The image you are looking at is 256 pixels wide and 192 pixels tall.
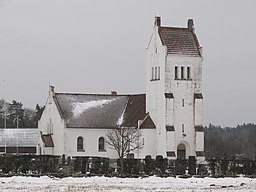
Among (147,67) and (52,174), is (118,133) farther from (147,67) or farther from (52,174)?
(52,174)

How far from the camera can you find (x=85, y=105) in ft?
310

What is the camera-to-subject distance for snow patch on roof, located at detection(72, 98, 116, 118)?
92.3 meters

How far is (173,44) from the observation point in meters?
87.4

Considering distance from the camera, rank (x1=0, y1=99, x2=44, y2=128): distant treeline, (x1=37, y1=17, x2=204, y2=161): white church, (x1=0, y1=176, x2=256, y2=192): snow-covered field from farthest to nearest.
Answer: (x1=0, y1=99, x2=44, y2=128): distant treeline, (x1=37, y1=17, x2=204, y2=161): white church, (x1=0, y1=176, x2=256, y2=192): snow-covered field

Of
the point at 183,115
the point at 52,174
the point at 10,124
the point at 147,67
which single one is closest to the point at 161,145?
the point at 183,115

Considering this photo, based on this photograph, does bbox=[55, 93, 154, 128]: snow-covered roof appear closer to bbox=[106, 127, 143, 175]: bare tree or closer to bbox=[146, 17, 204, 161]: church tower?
bbox=[106, 127, 143, 175]: bare tree

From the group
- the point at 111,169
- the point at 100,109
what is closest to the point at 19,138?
the point at 100,109

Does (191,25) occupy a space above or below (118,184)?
above

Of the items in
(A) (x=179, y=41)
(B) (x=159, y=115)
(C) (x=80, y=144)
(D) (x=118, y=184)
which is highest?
(A) (x=179, y=41)

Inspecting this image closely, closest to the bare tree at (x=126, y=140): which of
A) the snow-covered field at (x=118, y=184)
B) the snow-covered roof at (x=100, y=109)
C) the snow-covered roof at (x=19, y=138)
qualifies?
the snow-covered roof at (x=100, y=109)

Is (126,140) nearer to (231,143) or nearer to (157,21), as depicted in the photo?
(157,21)

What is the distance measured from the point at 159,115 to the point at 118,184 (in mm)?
43903

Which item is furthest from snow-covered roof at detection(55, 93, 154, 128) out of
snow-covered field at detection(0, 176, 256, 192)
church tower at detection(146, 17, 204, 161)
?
snow-covered field at detection(0, 176, 256, 192)

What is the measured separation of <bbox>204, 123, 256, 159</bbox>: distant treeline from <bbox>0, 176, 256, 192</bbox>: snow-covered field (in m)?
55.2
